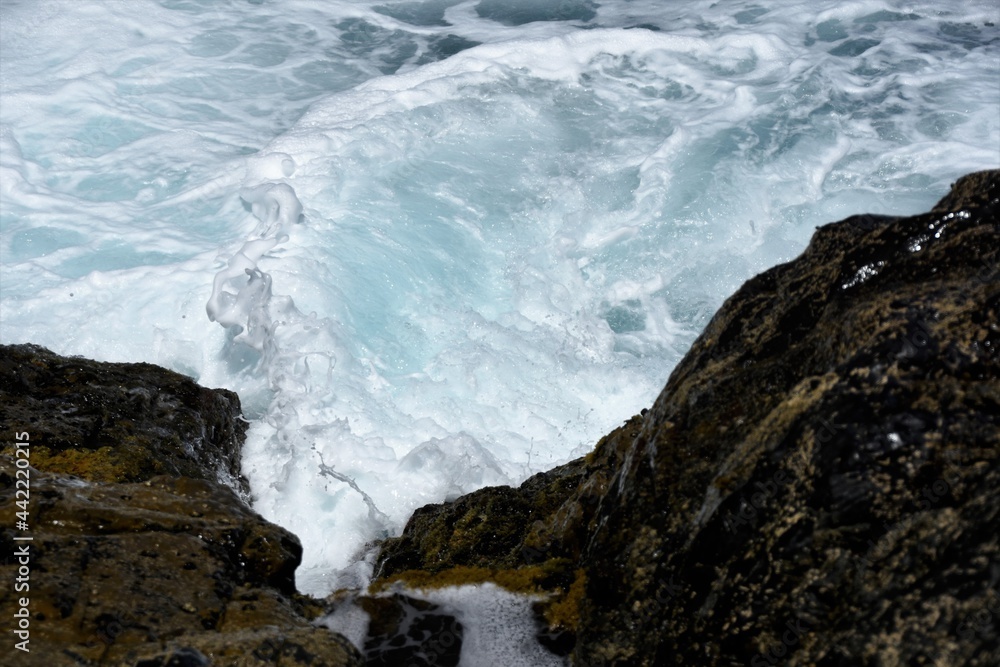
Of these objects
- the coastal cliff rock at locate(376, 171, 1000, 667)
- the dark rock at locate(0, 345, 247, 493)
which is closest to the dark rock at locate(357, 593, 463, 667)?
the coastal cliff rock at locate(376, 171, 1000, 667)

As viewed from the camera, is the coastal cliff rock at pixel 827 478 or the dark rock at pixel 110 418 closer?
the coastal cliff rock at pixel 827 478

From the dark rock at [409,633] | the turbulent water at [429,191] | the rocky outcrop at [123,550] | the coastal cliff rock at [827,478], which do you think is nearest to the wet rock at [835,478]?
the coastal cliff rock at [827,478]

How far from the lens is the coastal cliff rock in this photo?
2.79 metres

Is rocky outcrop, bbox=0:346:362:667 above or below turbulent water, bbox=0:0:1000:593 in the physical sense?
above

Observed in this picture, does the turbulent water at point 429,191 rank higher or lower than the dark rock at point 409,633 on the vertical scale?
lower

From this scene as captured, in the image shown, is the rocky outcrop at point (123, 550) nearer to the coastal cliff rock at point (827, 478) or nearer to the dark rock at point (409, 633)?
the dark rock at point (409, 633)

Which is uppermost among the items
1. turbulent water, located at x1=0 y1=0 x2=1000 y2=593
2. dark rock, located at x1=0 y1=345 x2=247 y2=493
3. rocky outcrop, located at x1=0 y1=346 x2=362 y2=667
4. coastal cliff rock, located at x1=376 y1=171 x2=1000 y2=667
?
coastal cliff rock, located at x1=376 y1=171 x2=1000 y2=667

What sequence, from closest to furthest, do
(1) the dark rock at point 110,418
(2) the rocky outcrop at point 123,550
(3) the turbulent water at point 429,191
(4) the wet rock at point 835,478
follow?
(4) the wet rock at point 835,478 < (2) the rocky outcrop at point 123,550 < (1) the dark rock at point 110,418 < (3) the turbulent water at point 429,191

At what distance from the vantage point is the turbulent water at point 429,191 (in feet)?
29.8

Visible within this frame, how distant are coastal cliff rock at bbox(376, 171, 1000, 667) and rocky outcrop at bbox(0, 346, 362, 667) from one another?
1.40 meters

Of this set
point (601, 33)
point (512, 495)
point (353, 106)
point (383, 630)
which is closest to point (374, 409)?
point (512, 495)

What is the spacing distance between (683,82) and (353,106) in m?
6.27

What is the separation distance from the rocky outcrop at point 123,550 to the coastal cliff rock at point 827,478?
140cm

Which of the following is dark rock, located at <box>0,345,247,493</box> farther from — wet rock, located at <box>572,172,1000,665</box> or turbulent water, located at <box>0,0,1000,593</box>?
wet rock, located at <box>572,172,1000,665</box>
